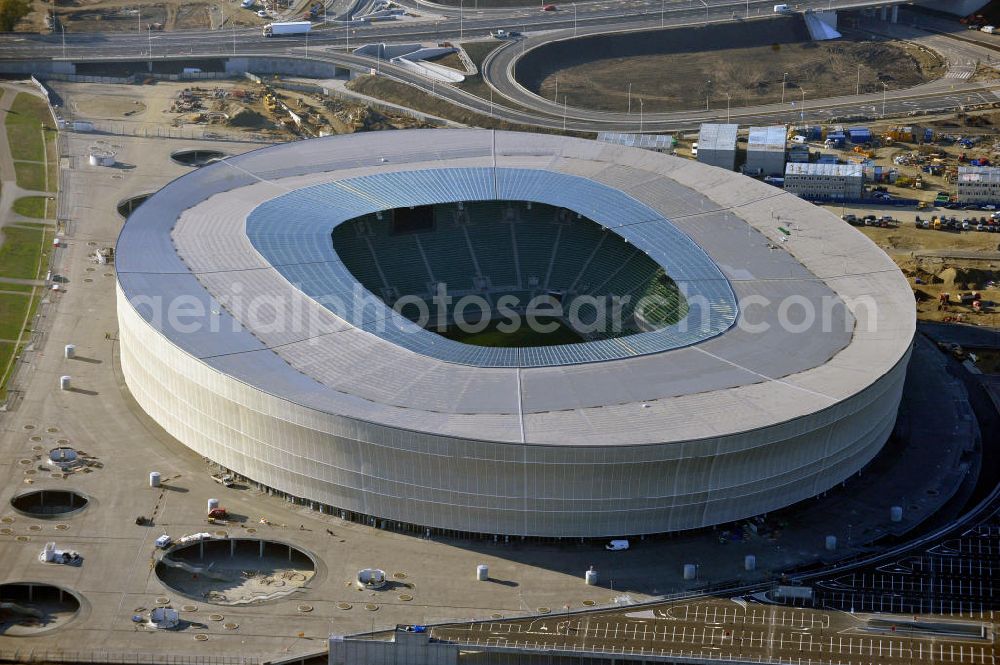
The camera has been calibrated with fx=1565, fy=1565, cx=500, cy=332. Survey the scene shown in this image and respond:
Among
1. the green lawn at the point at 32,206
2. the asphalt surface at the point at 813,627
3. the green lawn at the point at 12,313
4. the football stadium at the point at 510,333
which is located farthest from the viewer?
the green lawn at the point at 32,206

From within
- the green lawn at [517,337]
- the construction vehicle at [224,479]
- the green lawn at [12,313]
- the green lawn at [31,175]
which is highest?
the green lawn at [31,175]

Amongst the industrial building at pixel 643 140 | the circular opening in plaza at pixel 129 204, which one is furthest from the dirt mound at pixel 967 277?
the circular opening in plaza at pixel 129 204

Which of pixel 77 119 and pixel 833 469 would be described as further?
pixel 77 119

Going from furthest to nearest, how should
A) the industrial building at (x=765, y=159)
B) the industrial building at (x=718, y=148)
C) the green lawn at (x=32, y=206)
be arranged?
the industrial building at (x=718, y=148) < the industrial building at (x=765, y=159) < the green lawn at (x=32, y=206)

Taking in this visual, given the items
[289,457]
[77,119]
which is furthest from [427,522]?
[77,119]

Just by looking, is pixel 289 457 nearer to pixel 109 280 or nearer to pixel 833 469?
pixel 833 469

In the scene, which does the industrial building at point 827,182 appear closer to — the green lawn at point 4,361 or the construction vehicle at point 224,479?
the construction vehicle at point 224,479

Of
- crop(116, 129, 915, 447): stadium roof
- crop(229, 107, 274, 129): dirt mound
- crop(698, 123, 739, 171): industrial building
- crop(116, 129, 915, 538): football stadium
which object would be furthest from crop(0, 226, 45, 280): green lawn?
crop(698, 123, 739, 171): industrial building

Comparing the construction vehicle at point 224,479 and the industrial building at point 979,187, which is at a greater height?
the industrial building at point 979,187
